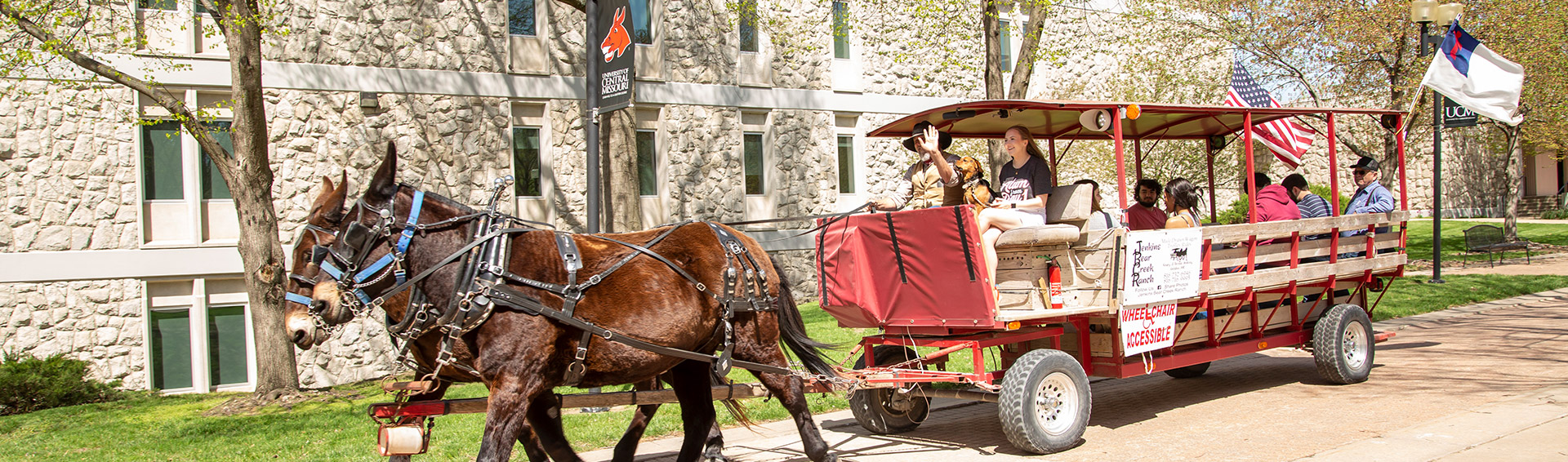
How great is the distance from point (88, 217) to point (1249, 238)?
1415cm

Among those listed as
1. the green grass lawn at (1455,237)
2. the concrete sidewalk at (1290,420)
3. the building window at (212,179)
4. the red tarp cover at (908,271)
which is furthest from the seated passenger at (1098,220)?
the green grass lawn at (1455,237)

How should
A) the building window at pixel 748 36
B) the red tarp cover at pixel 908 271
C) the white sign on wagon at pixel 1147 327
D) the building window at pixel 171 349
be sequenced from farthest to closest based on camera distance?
the building window at pixel 748 36
the building window at pixel 171 349
the white sign on wagon at pixel 1147 327
the red tarp cover at pixel 908 271

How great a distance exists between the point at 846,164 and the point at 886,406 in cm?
1291

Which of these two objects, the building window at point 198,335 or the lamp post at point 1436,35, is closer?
the building window at point 198,335

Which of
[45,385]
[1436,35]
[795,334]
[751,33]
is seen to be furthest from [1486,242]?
[45,385]

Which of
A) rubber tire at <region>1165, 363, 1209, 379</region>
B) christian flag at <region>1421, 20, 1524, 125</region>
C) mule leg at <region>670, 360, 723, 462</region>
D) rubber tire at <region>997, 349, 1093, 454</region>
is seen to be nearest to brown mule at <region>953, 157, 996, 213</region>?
rubber tire at <region>997, 349, 1093, 454</region>

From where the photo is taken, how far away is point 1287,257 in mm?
8398

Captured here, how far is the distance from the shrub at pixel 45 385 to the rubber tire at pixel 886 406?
9.97m

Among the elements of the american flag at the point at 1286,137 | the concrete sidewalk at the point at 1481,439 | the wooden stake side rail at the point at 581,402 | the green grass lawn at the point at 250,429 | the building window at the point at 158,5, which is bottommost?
the green grass lawn at the point at 250,429

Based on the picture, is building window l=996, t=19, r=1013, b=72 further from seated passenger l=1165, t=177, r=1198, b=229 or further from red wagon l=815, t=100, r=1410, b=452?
seated passenger l=1165, t=177, r=1198, b=229

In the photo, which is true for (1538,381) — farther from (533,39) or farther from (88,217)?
(88,217)

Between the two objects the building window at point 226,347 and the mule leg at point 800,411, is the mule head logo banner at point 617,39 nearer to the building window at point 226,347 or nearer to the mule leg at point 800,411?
the mule leg at point 800,411

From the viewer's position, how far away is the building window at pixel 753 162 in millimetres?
18922

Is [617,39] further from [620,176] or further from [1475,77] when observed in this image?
[1475,77]
